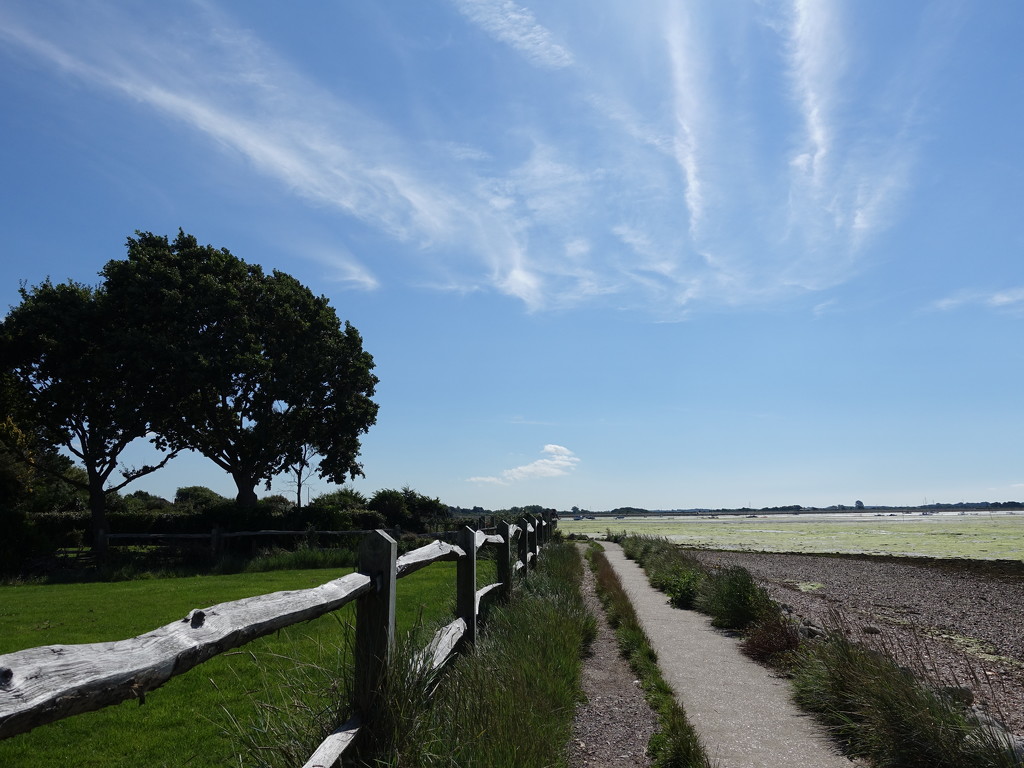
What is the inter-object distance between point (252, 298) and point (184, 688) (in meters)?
22.6

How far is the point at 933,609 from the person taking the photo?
14000 millimetres

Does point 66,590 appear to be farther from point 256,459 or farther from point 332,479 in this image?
point 332,479

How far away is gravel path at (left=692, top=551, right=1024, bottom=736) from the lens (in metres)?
6.72

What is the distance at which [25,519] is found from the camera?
20031mm

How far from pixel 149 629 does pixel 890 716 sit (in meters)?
9.42

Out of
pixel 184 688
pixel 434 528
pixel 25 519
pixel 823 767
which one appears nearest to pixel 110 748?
pixel 184 688

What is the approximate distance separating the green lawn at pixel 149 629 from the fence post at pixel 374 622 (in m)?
0.30

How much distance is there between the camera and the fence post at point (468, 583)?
5.90 metres

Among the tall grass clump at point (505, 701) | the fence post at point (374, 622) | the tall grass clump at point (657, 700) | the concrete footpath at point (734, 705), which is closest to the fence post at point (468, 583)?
the tall grass clump at point (505, 701)

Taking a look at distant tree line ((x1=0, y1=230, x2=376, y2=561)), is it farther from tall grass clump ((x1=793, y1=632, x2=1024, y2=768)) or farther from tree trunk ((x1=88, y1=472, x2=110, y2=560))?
tall grass clump ((x1=793, y1=632, x2=1024, y2=768))

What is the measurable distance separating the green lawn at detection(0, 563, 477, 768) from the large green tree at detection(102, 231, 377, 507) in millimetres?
9374

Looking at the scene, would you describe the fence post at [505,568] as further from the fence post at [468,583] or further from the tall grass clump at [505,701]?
the fence post at [468,583]

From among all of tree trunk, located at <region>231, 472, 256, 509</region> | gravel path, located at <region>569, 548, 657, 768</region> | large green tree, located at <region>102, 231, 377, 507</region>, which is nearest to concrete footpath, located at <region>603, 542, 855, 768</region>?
gravel path, located at <region>569, 548, 657, 768</region>

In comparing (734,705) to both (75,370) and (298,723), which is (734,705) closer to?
(298,723)
